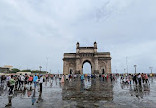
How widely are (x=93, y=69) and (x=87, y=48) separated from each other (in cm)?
965

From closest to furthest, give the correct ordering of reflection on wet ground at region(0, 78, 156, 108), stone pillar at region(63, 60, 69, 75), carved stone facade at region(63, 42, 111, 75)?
1. reflection on wet ground at region(0, 78, 156, 108)
2. carved stone facade at region(63, 42, 111, 75)
3. stone pillar at region(63, 60, 69, 75)

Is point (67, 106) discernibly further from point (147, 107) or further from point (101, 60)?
point (101, 60)

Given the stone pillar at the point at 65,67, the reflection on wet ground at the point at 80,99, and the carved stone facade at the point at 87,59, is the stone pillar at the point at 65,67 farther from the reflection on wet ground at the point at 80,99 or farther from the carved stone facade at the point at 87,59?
the reflection on wet ground at the point at 80,99

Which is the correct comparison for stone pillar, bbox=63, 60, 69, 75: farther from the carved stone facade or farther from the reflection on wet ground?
the reflection on wet ground

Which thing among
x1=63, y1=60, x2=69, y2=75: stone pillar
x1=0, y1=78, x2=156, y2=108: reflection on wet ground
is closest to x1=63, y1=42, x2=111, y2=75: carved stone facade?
x1=63, y1=60, x2=69, y2=75: stone pillar

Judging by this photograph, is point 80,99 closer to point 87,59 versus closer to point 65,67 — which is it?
point 87,59

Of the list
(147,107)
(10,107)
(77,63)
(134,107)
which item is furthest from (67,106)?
(77,63)

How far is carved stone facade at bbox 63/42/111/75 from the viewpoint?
1962 inches

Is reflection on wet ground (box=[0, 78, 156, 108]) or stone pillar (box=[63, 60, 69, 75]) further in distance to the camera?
stone pillar (box=[63, 60, 69, 75])

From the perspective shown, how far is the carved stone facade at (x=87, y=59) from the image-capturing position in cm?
4984

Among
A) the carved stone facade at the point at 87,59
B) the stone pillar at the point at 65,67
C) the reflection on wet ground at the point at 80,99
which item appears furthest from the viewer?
the stone pillar at the point at 65,67

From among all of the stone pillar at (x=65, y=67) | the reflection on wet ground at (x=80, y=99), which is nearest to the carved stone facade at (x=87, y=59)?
the stone pillar at (x=65, y=67)

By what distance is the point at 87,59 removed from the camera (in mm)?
50688

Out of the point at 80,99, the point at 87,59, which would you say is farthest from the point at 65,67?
the point at 80,99
